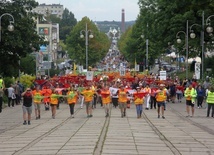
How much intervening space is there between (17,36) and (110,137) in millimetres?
35209

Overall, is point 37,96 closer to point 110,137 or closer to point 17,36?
point 110,137

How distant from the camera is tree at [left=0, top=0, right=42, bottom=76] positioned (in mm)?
55072

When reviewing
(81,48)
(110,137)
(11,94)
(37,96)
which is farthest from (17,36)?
(81,48)

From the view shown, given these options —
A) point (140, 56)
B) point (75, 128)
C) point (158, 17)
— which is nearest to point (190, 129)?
point (75, 128)

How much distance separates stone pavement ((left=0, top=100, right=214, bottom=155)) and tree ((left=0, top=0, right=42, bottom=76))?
2324 centimetres

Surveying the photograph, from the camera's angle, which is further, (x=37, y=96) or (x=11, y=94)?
(x=11, y=94)

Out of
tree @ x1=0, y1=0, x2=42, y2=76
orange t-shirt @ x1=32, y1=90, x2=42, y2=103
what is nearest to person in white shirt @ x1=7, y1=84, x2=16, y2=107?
tree @ x1=0, y1=0, x2=42, y2=76

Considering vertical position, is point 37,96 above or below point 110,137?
above

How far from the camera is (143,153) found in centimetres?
1706

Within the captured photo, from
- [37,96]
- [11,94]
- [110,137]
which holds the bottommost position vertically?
[110,137]

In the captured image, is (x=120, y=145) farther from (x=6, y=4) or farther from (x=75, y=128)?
(x=6, y=4)

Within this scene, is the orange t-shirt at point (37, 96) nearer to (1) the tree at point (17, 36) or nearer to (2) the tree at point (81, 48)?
(1) the tree at point (17, 36)

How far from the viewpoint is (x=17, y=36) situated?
182 feet

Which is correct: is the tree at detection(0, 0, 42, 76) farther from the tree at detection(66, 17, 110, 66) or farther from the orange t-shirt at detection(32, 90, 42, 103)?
the tree at detection(66, 17, 110, 66)
